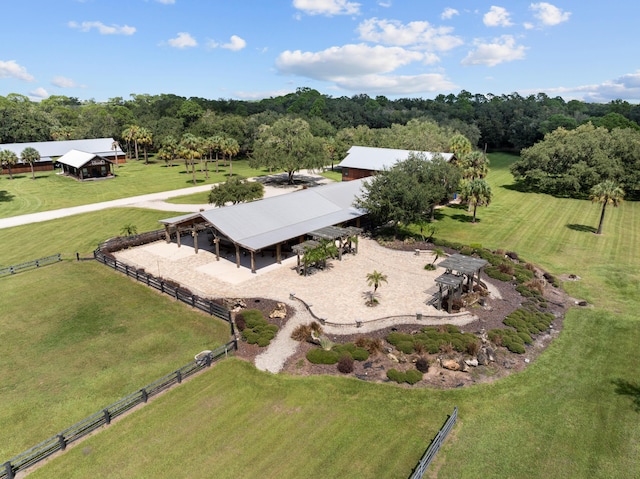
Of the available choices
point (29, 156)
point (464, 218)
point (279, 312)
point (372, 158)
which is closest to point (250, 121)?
point (372, 158)

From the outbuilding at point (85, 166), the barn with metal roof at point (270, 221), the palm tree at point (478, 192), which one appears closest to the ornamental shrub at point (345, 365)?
the barn with metal roof at point (270, 221)

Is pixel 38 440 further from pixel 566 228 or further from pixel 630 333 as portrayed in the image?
pixel 566 228

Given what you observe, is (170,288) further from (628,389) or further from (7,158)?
(7,158)

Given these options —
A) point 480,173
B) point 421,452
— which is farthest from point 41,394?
point 480,173

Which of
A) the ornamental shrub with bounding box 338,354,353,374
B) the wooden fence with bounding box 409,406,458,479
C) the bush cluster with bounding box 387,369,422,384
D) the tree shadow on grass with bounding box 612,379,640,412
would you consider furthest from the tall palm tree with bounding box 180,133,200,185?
the tree shadow on grass with bounding box 612,379,640,412

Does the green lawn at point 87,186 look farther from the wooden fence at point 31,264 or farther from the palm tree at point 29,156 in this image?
the wooden fence at point 31,264

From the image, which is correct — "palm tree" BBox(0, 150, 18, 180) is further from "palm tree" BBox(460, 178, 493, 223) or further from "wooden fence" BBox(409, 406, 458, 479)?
"wooden fence" BBox(409, 406, 458, 479)

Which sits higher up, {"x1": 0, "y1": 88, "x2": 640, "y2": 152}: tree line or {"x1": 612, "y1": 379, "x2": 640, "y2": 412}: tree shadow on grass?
{"x1": 0, "y1": 88, "x2": 640, "y2": 152}: tree line
